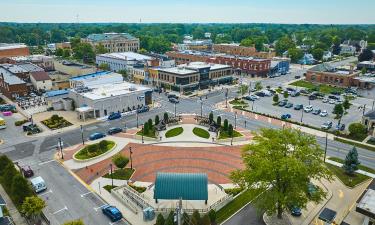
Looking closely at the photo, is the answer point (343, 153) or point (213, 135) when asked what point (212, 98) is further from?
point (343, 153)

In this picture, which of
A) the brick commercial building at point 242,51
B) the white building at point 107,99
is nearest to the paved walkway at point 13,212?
the white building at point 107,99

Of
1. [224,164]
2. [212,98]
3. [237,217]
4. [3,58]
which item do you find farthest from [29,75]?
[237,217]

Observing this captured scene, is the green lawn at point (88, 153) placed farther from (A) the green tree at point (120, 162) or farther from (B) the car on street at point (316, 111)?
→ (B) the car on street at point (316, 111)

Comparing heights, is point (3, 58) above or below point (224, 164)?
above

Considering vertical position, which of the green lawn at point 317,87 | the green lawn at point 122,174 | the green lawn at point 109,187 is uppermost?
the green lawn at point 317,87

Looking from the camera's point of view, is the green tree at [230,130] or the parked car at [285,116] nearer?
the green tree at [230,130]

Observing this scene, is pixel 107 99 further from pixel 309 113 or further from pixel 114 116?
pixel 309 113

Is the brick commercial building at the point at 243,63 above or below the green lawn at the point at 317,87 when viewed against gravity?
above

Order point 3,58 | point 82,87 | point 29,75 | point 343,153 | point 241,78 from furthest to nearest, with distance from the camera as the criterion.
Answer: point 3,58, point 241,78, point 29,75, point 82,87, point 343,153
